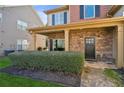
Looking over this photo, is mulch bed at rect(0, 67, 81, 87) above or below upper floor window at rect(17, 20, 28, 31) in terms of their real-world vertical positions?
below

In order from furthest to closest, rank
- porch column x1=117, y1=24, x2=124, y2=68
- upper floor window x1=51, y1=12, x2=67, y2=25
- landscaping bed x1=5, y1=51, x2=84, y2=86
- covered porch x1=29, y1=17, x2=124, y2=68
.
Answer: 1. upper floor window x1=51, y1=12, x2=67, y2=25
2. covered porch x1=29, y1=17, x2=124, y2=68
3. porch column x1=117, y1=24, x2=124, y2=68
4. landscaping bed x1=5, y1=51, x2=84, y2=86

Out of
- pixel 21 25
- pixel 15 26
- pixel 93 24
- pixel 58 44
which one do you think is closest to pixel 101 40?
pixel 93 24

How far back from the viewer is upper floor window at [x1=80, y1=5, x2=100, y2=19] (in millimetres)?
12836

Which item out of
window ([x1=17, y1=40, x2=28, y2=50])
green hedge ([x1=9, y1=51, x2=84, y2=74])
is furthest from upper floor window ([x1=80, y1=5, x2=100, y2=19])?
window ([x1=17, y1=40, x2=28, y2=50])

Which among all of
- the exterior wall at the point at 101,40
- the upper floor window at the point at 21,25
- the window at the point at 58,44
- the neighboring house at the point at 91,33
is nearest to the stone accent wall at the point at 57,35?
the window at the point at 58,44

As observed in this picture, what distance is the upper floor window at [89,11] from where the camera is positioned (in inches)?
505

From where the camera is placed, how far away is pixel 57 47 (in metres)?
16.5

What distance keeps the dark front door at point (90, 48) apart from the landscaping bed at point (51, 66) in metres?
5.66

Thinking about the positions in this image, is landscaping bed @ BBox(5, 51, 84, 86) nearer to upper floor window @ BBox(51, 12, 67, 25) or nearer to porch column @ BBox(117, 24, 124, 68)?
porch column @ BBox(117, 24, 124, 68)

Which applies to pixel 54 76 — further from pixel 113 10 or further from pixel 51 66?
pixel 113 10

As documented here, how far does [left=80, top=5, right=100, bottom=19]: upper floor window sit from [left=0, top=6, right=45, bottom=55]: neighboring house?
9.41 metres

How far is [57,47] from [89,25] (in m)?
6.62

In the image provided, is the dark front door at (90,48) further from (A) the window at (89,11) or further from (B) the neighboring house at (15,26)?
(B) the neighboring house at (15,26)

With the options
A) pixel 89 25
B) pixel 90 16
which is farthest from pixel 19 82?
pixel 90 16
